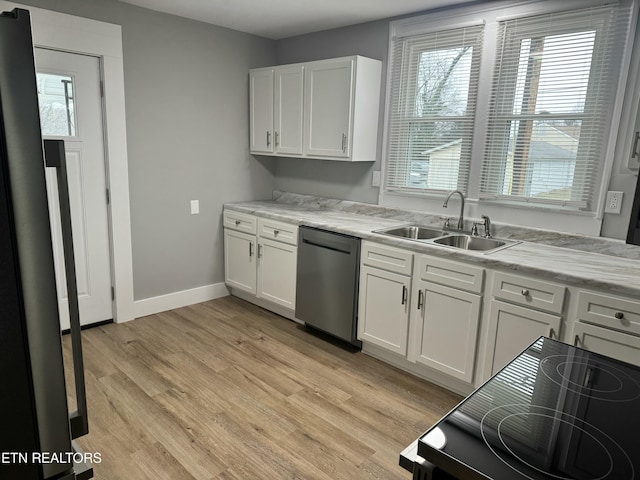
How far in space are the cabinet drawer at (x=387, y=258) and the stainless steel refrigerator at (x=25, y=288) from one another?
2.22m

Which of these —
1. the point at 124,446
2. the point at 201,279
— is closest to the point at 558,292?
the point at 124,446

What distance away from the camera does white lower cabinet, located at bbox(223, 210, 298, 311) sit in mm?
3578

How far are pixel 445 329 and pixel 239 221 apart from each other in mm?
2136

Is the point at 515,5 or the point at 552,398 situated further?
the point at 515,5

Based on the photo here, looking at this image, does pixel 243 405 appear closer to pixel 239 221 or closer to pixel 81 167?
pixel 239 221

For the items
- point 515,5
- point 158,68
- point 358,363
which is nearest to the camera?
point 515,5

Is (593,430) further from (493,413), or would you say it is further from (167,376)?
(167,376)

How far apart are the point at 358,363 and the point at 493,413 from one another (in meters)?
2.17

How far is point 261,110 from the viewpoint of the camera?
4.07 meters

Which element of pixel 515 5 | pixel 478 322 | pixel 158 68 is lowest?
pixel 478 322

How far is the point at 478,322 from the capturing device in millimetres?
2500

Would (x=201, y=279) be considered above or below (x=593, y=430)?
below

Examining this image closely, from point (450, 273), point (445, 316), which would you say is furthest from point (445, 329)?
point (450, 273)

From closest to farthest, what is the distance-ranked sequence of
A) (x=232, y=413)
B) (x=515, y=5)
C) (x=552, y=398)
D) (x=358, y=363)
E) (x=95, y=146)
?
(x=552, y=398)
(x=232, y=413)
(x=515, y=5)
(x=358, y=363)
(x=95, y=146)
